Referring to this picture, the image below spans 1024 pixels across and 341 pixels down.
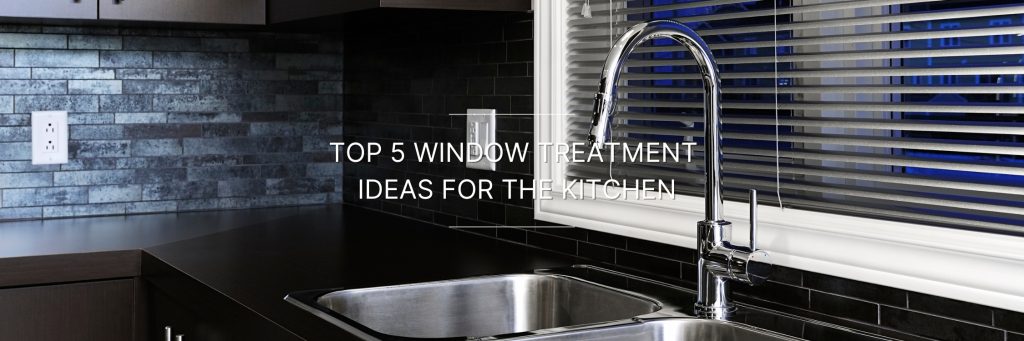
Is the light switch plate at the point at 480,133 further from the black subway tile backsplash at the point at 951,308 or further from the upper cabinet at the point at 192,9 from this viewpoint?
the black subway tile backsplash at the point at 951,308

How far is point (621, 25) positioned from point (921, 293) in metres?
0.78

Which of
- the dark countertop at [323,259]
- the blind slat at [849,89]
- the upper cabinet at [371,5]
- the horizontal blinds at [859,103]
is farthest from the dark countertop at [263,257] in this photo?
the upper cabinet at [371,5]

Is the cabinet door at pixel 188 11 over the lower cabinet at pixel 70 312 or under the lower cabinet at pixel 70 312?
over

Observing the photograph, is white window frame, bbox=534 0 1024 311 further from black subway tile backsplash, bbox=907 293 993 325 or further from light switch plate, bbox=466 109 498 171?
light switch plate, bbox=466 109 498 171

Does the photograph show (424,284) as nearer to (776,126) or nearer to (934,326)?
→ (776,126)

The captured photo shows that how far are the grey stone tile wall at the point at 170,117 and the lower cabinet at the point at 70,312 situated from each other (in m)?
0.72

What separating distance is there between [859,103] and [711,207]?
247mm

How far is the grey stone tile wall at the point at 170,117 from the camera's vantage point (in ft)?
8.98

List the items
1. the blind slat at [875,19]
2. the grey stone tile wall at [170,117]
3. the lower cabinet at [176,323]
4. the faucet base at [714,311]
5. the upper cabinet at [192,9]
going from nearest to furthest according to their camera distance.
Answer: the blind slat at [875,19] < the faucet base at [714,311] < the lower cabinet at [176,323] < the upper cabinet at [192,9] < the grey stone tile wall at [170,117]

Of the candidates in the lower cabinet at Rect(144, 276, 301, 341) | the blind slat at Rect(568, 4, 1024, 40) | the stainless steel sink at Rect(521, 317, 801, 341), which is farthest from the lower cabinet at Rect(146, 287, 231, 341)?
the blind slat at Rect(568, 4, 1024, 40)

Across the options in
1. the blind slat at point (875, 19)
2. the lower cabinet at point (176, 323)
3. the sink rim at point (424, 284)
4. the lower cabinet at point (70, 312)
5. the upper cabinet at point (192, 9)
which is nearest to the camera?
the blind slat at point (875, 19)

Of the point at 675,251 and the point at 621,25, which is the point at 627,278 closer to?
the point at 675,251

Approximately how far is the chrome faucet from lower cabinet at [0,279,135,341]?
1.18 m

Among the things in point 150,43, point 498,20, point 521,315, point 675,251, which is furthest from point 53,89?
point 675,251
